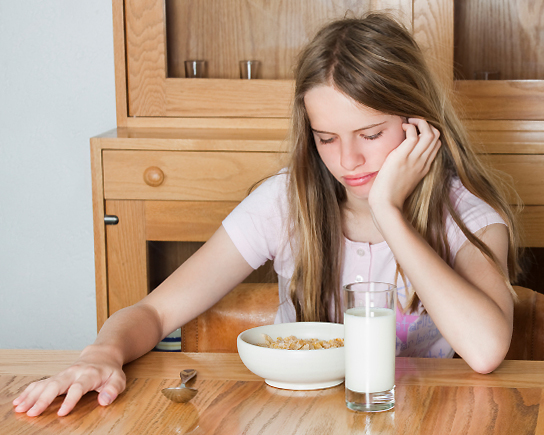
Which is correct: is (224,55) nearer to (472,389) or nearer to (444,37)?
(444,37)

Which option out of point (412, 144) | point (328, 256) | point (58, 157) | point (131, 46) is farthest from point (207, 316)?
point (58, 157)


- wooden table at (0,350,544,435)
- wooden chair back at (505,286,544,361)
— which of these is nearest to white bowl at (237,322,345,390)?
wooden table at (0,350,544,435)

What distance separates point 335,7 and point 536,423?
4.48 ft

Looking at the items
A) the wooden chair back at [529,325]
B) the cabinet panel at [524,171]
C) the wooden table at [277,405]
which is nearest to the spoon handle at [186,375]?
the wooden table at [277,405]

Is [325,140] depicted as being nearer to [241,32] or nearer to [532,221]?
[532,221]

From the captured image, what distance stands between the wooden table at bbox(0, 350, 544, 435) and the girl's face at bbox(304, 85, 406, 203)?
328mm

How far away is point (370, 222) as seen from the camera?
1229 millimetres

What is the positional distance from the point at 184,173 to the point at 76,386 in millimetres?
947

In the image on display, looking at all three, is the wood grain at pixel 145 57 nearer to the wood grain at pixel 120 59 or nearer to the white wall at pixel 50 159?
the wood grain at pixel 120 59

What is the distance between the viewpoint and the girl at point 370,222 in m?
0.89

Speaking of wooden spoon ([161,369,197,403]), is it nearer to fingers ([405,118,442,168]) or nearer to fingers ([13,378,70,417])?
fingers ([13,378,70,417])

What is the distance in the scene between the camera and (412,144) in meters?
1.05

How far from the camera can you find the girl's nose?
1.02 m

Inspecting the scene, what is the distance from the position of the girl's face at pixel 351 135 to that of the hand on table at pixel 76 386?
18.8 inches
